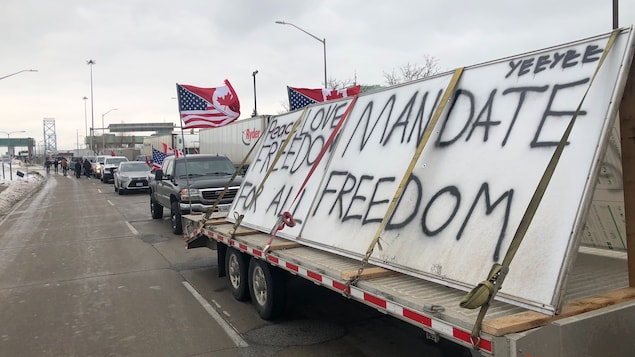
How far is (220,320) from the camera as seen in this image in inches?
223

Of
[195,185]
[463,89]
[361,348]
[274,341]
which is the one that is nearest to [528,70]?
[463,89]

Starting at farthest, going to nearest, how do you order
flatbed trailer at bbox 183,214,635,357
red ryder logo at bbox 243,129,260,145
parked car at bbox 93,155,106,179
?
parked car at bbox 93,155,106,179, red ryder logo at bbox 243,129,260,145, flatbed trailer at bbox 183,214,635,357

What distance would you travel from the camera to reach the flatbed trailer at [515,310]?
2.49m

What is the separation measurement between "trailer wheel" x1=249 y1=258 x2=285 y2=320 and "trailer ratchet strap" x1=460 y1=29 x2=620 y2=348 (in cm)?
294

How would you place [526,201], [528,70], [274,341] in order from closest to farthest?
[526,201], [528,70], [274,341]

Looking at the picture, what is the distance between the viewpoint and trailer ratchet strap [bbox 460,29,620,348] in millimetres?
2627

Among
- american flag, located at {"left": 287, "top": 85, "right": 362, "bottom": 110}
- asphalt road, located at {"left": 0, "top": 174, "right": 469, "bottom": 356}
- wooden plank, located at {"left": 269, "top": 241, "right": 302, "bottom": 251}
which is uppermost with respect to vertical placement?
american flag, located at {"left": 287, "top": 85, "right": 362, "bottom": 110}

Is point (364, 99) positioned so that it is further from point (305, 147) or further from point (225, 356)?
point (225, 356)

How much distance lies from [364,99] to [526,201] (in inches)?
107

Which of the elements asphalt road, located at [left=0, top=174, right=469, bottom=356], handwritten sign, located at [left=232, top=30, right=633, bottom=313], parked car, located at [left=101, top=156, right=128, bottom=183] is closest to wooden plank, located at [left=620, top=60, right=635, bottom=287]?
handwritten sign, located at [left=232, top=30, right=633, bottom=313]

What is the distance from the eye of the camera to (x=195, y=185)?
11867 millimetres

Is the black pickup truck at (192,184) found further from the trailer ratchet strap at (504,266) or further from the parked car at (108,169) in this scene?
the parked car at (108,169)

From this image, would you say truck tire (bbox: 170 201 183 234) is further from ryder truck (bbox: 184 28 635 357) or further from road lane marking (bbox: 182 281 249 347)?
ryder truck (bbox: 184 28 635 357)

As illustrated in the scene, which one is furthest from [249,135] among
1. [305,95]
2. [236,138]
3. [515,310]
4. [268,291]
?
[515,310]
